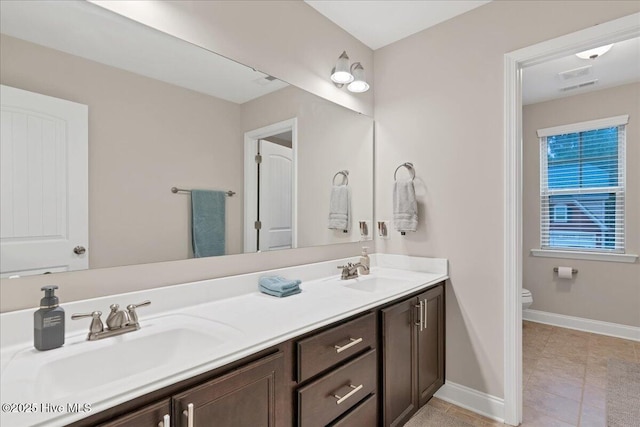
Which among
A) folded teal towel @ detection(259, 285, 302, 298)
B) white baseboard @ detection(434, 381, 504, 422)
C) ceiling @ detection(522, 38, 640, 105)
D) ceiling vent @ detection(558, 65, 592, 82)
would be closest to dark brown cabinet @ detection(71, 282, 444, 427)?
white baseboard @ detection(434, 381, 504, 422)

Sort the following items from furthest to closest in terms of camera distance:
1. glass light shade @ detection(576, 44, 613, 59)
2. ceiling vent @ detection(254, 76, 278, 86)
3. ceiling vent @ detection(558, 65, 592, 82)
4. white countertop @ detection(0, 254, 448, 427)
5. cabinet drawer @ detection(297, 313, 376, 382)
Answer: ceiling vent @ detection(558, 65, 592, 82)
glass light shade @ detection(576, 44, 613, 59)
ceiling vent @ detection(254, 76, 278, 86)
cabinet drawer @ detection(297, 313, 376, 382)
white countertop @ detection(0, 254, 448, 427)

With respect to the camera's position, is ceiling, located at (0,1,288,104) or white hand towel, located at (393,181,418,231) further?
white hand towel, located at (393,181,418,231)

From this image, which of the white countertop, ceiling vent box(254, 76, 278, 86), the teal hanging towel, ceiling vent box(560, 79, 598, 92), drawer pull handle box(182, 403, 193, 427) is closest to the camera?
the white countertop

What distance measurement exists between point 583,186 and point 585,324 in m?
1.44

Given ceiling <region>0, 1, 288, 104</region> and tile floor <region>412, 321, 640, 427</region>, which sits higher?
ceiling <region>0, 1, 288, 104</region>

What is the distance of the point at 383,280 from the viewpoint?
2143 mm

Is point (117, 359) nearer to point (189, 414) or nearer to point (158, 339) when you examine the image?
point (158, 339)

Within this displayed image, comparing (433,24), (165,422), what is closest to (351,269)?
(165,422)

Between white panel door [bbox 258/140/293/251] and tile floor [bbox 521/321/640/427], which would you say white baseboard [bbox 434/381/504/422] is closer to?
tile floor [bbox 521/321/640/427]

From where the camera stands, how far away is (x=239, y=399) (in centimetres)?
96

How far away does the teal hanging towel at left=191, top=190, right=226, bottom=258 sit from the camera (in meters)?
1.49

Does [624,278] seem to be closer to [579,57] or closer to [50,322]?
[579,57]

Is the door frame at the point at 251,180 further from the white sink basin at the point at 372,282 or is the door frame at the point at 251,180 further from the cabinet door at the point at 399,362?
the cabinet door at the point at 399,362

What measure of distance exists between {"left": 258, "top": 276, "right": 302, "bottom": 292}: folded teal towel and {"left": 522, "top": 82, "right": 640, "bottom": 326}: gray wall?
3.33 meters
